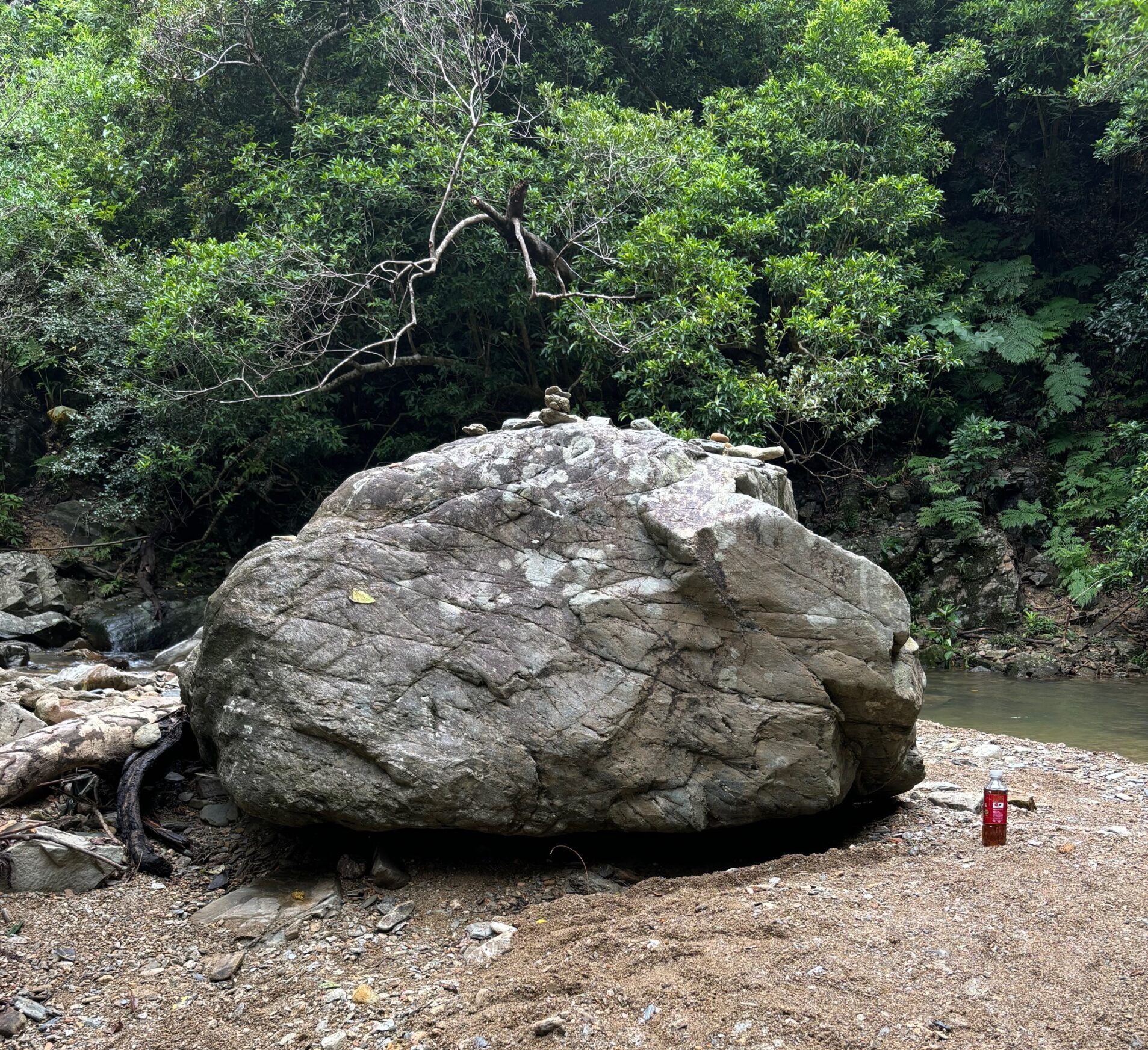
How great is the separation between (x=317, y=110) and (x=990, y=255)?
10.7 metres

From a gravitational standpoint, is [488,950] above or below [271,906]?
above

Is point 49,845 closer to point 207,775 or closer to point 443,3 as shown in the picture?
point 207,775

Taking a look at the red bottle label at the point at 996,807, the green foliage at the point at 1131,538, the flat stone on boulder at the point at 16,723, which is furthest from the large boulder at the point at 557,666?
the green foliage at the point at 1131,538

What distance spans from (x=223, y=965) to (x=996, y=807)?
320cm

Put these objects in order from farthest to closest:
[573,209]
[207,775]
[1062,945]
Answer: [573,209] < [207,775] < [1062,945]

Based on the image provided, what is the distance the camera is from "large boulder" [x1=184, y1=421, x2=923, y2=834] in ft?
12.0

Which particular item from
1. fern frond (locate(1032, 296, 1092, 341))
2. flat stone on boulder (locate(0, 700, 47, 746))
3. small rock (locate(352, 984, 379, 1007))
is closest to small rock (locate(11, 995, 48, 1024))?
small rock (locate(352, 984, 379, 1007))

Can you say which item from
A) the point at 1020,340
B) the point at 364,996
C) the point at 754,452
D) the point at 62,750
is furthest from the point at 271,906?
the point at 1020,340

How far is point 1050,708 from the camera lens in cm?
909

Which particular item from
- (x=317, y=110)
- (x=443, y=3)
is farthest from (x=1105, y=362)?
(x=317, y=110)

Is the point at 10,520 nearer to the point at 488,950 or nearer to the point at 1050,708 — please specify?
the point at 488,950

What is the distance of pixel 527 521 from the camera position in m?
4.20

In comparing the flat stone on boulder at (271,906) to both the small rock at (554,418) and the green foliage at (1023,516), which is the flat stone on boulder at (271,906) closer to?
the small rock at (554,418)

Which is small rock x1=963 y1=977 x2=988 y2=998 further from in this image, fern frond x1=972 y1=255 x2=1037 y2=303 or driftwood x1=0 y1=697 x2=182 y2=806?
fern frond x1=972 y1=255 x2=1037 y2=303
